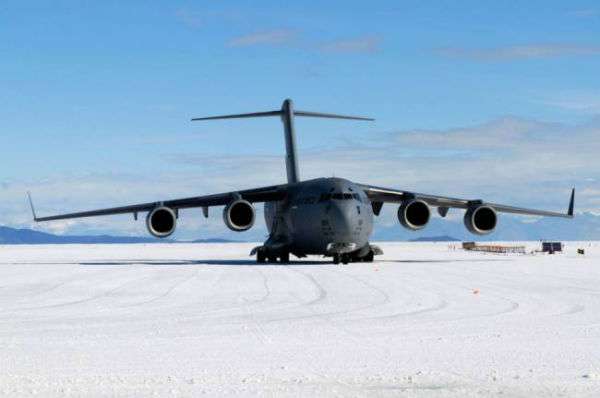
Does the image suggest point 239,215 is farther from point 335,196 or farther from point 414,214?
point 414,214

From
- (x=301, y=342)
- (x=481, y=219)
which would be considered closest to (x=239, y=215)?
(x=481, y=219)

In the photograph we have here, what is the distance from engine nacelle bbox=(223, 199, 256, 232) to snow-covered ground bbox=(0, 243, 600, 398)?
59.6ft

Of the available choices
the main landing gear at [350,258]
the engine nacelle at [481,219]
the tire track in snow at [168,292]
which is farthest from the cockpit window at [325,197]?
the tire track in snow at [168,292]

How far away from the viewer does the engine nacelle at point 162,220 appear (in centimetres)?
4148

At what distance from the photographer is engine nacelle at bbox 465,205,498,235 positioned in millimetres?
43000

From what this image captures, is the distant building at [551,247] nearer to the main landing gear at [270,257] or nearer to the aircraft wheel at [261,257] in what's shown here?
the main landing gear at [270,257]

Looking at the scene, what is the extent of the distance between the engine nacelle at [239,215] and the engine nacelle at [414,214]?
6.82 metres

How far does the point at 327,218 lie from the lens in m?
38.0

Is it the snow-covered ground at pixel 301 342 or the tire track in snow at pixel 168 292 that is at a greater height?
the snow-covered ground at pixel 301 342

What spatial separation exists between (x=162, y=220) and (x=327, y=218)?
8.27 metres

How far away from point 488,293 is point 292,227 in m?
20.1

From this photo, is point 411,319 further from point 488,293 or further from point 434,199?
point 434,199

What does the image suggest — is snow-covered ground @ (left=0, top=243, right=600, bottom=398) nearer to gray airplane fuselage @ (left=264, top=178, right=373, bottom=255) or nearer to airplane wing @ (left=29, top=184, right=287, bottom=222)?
gray airplane fuselage @ (left=264, top=178, right=373, bottom=255)

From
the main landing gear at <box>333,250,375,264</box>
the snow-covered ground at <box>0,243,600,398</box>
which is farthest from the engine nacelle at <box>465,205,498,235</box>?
the snow-covered ground at <box>0,243,600,398</box>
